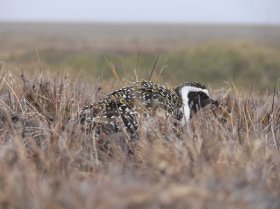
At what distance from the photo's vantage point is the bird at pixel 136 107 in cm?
440

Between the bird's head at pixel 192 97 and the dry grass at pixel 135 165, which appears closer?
the dry grass at pixel 135 165

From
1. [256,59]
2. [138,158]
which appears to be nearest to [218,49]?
[256,59]

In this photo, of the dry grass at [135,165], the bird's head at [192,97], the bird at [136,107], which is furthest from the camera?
the bird's head at [192,97]

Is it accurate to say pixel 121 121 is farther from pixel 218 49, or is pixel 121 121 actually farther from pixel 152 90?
pixel 218 49

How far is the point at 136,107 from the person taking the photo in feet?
15.0

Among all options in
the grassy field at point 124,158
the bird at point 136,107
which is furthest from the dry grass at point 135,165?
the bird at point 136,107

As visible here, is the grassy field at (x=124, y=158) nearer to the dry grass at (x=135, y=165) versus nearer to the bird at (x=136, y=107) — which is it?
the dry grass at (x=135, y=165)

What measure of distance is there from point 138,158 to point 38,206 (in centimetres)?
122

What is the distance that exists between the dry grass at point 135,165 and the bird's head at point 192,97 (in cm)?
20

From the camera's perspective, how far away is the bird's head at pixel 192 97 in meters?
5.16

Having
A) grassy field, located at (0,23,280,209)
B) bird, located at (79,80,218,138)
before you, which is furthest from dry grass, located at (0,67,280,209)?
bird, located at (79,80,218,138)

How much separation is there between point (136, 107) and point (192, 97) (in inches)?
34.3

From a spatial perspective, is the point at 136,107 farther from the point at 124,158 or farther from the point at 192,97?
the point at 124,158

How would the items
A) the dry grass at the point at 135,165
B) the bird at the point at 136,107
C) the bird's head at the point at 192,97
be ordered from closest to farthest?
the dry grass at the point at 135,165, the bird at the point at 136,107, the bird's head at the point at 192,97
